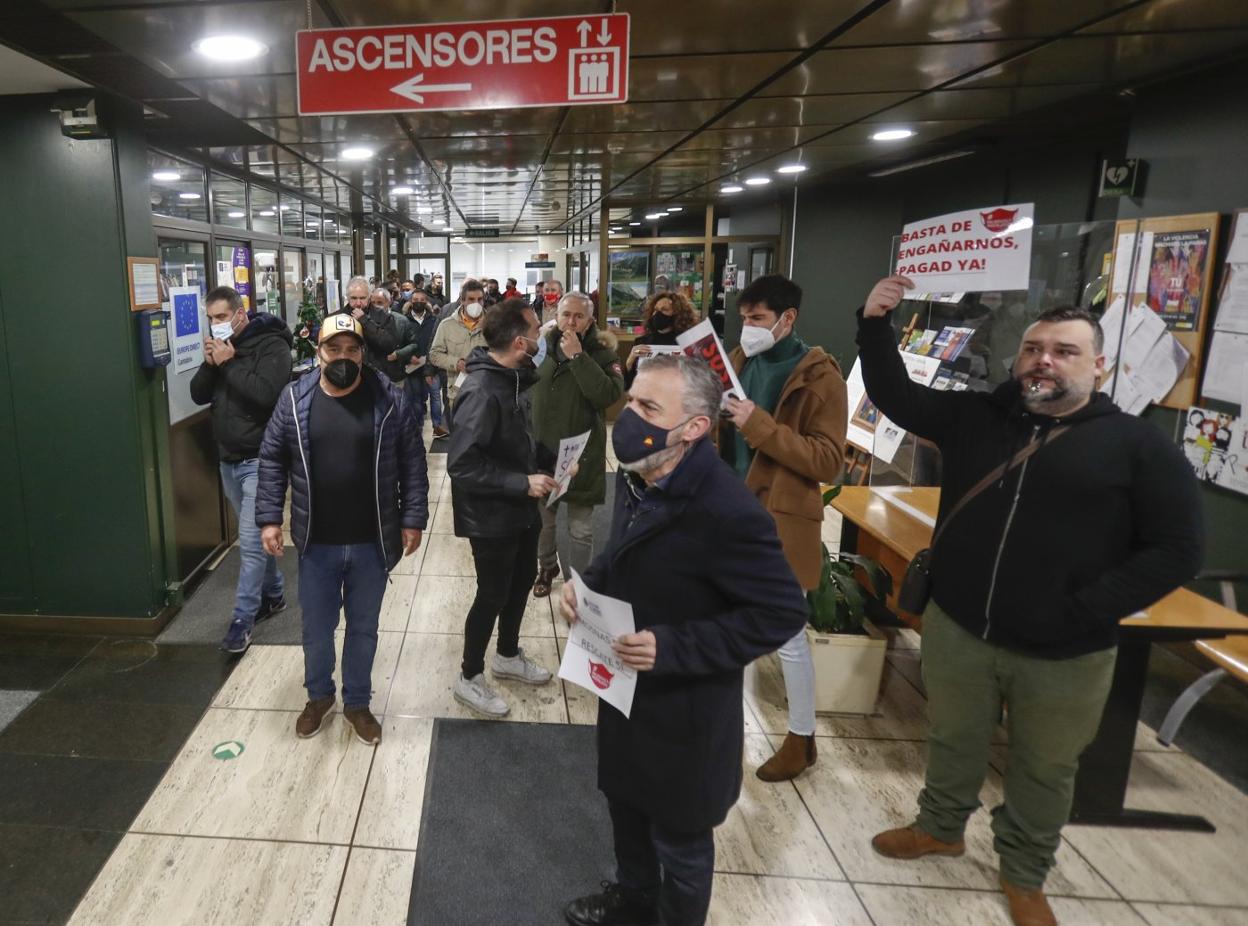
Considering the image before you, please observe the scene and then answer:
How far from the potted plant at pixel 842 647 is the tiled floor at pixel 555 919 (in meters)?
0.09

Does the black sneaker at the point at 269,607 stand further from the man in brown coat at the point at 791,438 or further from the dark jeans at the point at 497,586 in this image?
the man in brown coat at the point at 791,438

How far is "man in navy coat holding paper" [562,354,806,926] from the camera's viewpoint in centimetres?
154

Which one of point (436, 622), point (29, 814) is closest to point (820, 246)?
point (436, 622)

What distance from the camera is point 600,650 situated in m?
1.71

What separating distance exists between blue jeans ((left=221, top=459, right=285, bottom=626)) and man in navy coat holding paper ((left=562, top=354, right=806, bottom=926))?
246cm

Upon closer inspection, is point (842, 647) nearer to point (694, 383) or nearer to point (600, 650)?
point (600, 650)

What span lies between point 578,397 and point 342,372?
1.36 meters

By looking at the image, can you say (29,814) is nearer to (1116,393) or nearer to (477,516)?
(477,516)

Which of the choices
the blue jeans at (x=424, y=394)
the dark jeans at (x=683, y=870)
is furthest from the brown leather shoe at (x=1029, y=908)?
the blue jeans at (x=424, y=394)

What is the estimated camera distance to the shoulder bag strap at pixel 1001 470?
190 centimetres

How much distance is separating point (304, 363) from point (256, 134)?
6.37 feet

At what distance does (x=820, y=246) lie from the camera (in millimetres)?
8523

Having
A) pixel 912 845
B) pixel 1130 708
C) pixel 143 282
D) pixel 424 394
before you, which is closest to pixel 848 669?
pixel 912 845

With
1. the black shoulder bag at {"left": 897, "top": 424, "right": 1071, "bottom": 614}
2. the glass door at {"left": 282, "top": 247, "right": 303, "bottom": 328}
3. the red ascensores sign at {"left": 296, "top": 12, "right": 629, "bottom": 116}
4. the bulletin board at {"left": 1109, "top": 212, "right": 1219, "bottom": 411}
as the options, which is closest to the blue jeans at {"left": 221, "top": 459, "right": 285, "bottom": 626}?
the red ascensores sign at {"left": 296, "top": 12, "right": 629, "bottom": 116}
